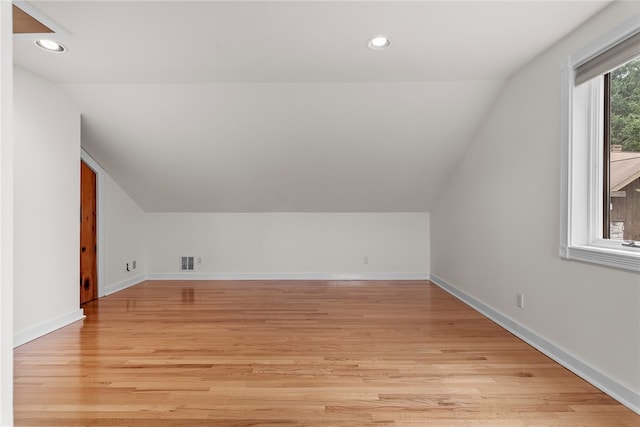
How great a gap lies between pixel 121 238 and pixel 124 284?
689 millimetres

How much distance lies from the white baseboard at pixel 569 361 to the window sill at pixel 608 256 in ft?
2.28

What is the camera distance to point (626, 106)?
7.24 ft

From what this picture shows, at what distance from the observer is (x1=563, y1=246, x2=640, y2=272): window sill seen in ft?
6.36

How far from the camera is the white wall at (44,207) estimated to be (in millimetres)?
2951

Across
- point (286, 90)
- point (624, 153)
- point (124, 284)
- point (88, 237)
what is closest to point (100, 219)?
point (88, 237)

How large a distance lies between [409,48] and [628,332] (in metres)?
2.37

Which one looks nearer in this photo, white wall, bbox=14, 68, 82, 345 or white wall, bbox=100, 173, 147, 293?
white wall, bbox=14, 68, 82, 345

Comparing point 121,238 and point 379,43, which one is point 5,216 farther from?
point 121,238

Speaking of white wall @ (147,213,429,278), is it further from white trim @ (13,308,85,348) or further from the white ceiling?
white trim @ (13,308,85,348)

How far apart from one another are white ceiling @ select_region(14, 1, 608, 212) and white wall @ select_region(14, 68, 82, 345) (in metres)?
0.30

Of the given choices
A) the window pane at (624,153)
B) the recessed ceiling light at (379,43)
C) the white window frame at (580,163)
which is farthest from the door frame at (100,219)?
the window pane at (624,153)

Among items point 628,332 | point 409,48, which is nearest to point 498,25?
point 409,48

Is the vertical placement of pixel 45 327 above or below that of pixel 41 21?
below

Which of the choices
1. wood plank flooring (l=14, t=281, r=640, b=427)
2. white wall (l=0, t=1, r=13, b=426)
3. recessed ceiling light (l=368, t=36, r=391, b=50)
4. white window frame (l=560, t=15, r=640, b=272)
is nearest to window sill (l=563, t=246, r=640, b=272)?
white window frame (l=560, t=15, r=640, b=272)
